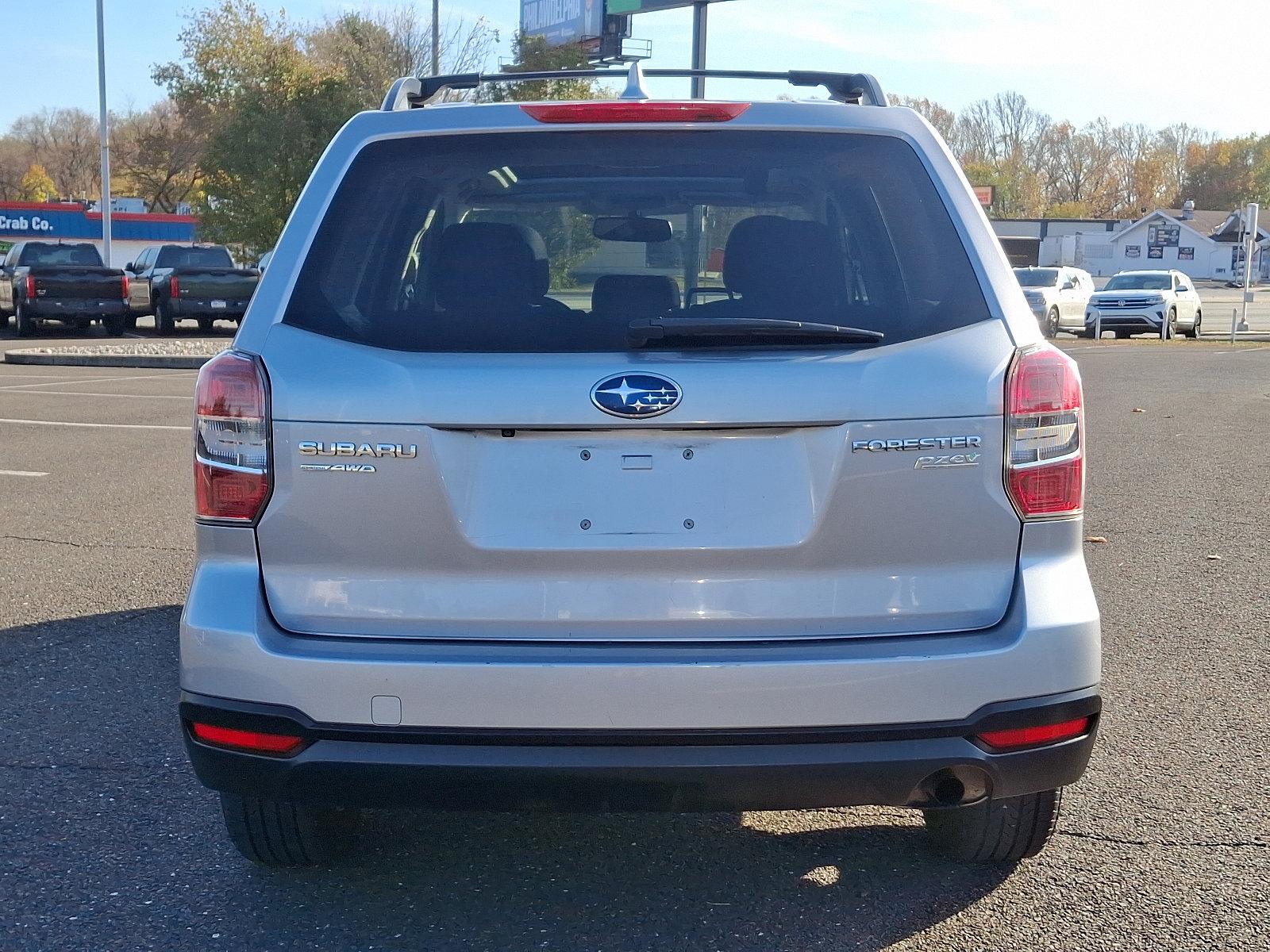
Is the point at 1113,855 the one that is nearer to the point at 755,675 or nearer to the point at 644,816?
the point at 644,816

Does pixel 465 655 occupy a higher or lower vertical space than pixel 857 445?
lower

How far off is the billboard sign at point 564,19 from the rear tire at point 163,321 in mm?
34374

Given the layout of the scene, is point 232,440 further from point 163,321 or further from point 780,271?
point 163,321

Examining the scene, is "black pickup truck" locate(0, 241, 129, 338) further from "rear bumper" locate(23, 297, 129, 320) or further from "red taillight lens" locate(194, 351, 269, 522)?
"red taillight lens" locate(194, 351, 269, 522)

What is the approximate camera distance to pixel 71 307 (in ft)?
87.4

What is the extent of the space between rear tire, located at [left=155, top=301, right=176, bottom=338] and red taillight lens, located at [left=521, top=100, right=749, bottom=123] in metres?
26.6

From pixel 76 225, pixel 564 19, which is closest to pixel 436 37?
pixel 564 19

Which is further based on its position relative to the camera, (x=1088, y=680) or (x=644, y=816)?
(x=644, y=816)

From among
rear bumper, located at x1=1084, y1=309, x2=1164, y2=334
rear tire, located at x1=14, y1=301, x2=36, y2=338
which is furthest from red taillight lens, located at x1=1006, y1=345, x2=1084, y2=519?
rear bumper, located at x1=1084, y1=309, x2=1164, y2=334

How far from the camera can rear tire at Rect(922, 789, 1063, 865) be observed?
3234 mm

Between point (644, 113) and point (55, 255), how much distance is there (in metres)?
29.8

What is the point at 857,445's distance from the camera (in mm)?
2734

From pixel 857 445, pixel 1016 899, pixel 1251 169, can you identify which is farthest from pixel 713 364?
pixel 1251 169

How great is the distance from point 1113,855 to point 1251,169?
507ft
